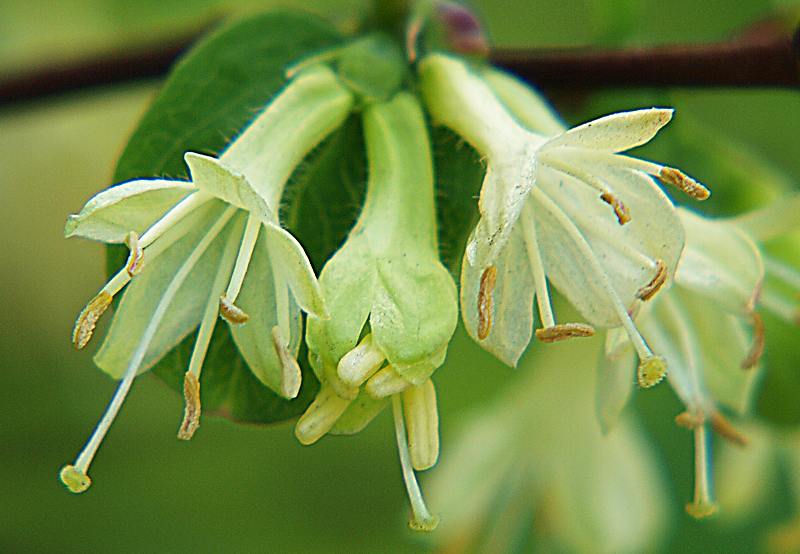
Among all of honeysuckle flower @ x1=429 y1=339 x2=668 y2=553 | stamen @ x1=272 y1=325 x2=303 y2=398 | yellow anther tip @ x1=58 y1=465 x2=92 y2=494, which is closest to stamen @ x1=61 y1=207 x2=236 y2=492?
yellow anther tip @ x1=58 y1=465 x2=92 y2=494

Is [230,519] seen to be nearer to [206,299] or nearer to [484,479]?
[484,479]

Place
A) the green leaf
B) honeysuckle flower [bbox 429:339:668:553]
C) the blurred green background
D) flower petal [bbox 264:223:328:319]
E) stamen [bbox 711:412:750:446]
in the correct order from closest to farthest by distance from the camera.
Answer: flower petal [bbox 264:223:328:319] < the green leaf < stamen [bbox 711:412:750:446] < honeysuckle flower [bbox 429:339:668:553] < the blurred green background

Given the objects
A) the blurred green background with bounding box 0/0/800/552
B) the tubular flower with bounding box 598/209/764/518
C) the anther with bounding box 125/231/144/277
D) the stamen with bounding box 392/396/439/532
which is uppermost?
the anther with bounding box 125/231/144/277

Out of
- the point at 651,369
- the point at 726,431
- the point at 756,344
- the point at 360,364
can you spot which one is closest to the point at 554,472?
the point at 726,431

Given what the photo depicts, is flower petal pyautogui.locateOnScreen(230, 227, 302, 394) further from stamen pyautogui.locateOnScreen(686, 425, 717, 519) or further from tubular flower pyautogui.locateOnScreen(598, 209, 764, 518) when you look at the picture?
stamen pyautogui.locateOnScreen(686, 425, 717, 519)

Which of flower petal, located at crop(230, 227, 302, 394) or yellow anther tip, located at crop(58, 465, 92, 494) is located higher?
flower petal, located at crop(230, 227, 302, 394)

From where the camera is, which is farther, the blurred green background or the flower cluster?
the blurred green background

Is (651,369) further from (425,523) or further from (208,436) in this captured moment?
(208,436)

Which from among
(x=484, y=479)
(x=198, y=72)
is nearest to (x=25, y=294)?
(x=484, y=479)
